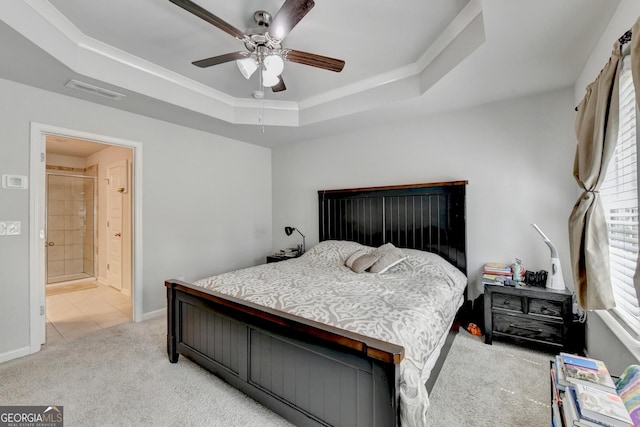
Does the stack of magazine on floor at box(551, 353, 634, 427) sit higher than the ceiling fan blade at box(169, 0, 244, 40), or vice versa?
the ceiling fan blade at box(169, 0, 244, 40)

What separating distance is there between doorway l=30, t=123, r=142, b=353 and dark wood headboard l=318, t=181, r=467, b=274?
2.48 metres

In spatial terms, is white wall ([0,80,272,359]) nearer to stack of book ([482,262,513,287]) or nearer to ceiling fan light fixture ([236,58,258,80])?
ceiling fan light fixture ([236,58,258,80])

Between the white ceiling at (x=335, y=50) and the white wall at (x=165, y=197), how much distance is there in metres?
0.22

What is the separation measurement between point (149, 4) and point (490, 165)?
3.31m

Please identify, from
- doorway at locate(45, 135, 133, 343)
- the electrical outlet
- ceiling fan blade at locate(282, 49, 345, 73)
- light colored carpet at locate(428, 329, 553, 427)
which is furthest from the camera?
doorway at locate(45, 135, 133, 343)

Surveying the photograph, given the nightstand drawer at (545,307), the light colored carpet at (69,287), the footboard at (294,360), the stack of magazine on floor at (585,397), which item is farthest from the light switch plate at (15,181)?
the nightstand drawer at (545,307)

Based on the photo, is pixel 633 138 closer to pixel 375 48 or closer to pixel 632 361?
pixel 632 361

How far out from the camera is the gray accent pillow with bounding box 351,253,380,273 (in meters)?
2.87

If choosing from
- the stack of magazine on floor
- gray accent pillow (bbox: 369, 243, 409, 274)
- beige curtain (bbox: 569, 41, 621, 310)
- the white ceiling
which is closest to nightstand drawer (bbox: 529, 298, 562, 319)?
beige curtain (bbox: 569, 41, 621, 310)

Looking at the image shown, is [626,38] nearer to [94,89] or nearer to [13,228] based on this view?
[94,89]

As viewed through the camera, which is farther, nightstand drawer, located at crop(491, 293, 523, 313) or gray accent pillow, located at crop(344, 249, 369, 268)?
gray accent pillow, located at crop(344, 249, 369, 268)

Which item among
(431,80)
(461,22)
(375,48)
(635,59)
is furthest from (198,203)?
(635,59)

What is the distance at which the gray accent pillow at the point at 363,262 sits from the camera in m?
2.87

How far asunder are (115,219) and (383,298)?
4.90m
